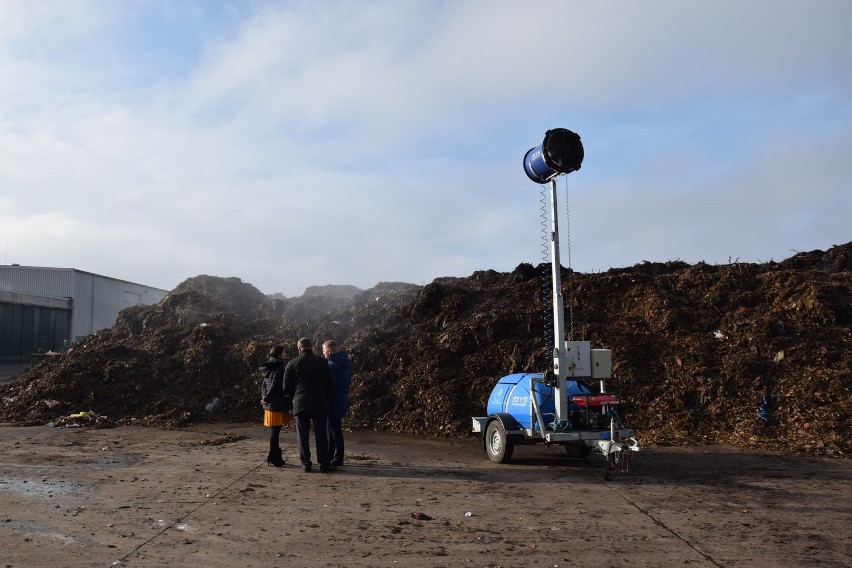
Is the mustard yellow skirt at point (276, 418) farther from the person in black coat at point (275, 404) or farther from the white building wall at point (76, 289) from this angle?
the white building wall at point (76, 289)

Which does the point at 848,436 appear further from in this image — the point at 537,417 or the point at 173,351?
the point at 173,351

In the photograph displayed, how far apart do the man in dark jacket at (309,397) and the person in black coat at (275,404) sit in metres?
0.24

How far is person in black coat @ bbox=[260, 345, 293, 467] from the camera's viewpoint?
991 cm

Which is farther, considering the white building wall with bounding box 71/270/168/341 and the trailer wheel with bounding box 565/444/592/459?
the white building wall with bounding box 71/270/168/341

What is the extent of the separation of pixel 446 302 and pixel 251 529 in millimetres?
12090

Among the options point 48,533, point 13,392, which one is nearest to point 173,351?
point 13,392

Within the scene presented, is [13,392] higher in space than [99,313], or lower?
lower

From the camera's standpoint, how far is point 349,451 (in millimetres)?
11781

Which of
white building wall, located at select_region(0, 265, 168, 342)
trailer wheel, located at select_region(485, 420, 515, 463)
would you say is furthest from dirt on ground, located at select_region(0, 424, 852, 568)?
white building wall, located at select_region(0, 265, 168, 342)

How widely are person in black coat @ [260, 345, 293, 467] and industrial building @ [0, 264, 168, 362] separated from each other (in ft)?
91.2

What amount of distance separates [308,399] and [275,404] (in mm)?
681

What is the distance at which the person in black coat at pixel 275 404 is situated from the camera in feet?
32.5

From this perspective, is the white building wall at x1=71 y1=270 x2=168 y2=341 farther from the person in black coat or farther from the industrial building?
the person in black coat

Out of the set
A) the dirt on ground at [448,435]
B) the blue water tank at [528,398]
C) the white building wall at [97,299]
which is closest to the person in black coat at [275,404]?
the dirt on ground at [448,435]
